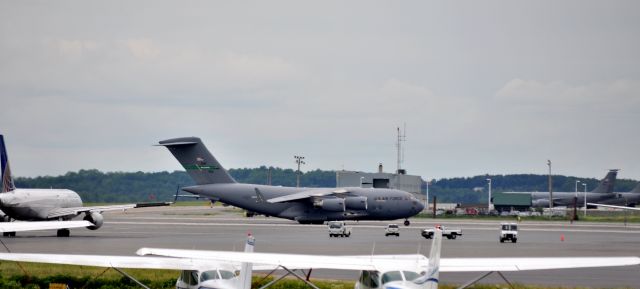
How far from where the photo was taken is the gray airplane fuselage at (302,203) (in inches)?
3575

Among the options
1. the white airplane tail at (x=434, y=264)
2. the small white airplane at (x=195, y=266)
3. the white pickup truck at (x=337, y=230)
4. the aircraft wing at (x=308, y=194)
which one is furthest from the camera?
the aircraft wing at (x=308, y=194)

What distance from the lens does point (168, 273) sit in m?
39.2

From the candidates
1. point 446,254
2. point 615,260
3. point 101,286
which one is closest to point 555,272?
point 446,254

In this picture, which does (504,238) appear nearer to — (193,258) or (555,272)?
(555,272)

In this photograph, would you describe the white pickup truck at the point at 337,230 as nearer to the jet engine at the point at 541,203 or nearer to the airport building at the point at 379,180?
the airport building at the point at 379,180

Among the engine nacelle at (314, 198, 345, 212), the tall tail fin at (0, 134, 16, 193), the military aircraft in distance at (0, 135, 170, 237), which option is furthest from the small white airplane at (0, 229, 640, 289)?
the engine nacelle at (314, 198, 345, 212)

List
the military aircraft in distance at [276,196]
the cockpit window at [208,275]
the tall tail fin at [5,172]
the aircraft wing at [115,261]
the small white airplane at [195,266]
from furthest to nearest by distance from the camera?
1. the military aircraft in distance at [276,196]
2. the tall tail fin at [5,172]
3. the aircraft wing at [115,261]
4. the cockpit window at [208,275]
5. the small white airplane at [195,266]

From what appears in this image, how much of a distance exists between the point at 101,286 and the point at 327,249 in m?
22.8

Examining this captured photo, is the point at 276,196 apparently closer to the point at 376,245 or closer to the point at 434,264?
the point at 376,245

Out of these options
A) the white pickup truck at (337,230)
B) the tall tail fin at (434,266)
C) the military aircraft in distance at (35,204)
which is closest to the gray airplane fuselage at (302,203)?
the military aircraft in distance at (35,204)

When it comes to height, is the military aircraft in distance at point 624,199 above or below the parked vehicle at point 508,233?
above

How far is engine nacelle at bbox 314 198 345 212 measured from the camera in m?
92.4

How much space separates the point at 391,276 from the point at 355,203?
68.5 metres

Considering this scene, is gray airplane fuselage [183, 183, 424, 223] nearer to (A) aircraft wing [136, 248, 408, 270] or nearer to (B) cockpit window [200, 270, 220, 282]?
(A) aircraft wing [136, 248, 408, 270]
